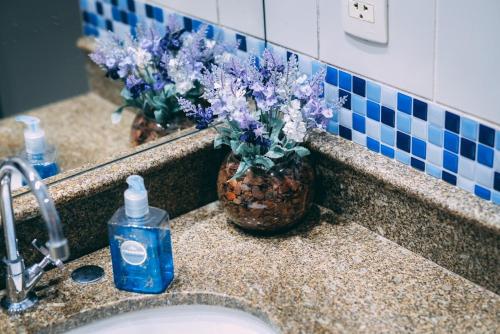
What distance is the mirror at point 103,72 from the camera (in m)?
1.41

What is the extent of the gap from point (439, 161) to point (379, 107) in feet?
0.40

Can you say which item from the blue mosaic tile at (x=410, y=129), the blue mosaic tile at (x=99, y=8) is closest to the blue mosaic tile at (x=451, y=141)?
the blue mosaic tile at (x=410, y=129)

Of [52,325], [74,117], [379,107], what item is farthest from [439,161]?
[74,117]

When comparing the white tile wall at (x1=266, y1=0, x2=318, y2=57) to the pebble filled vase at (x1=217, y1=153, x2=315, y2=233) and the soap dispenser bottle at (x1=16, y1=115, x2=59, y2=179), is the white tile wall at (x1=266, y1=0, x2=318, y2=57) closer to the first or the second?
the pebble filled vase at (x1=217, y1=153, x2=315, y2=233)

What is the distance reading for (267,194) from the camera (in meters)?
1.27

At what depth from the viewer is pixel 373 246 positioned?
129 cm

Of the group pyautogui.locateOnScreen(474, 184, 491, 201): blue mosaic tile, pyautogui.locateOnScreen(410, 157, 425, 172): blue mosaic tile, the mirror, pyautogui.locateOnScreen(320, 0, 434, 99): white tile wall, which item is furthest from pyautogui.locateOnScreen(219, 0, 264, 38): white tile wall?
pyautogui.locateOnScreen(474, 184, 491, 201): blue mosaic tile

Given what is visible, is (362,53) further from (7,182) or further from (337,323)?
(7,182)

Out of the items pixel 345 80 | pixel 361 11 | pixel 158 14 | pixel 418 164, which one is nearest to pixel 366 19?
pixel 361 11

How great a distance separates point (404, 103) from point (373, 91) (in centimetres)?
6

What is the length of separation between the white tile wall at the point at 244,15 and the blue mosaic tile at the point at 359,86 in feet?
0.65

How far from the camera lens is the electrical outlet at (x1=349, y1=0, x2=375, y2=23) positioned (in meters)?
1.21

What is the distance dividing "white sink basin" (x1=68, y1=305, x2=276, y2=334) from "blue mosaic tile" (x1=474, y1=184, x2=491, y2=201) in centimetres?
36

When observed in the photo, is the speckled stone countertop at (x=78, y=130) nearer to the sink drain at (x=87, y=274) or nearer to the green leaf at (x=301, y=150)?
the sink drain at (x=87, y=274)
